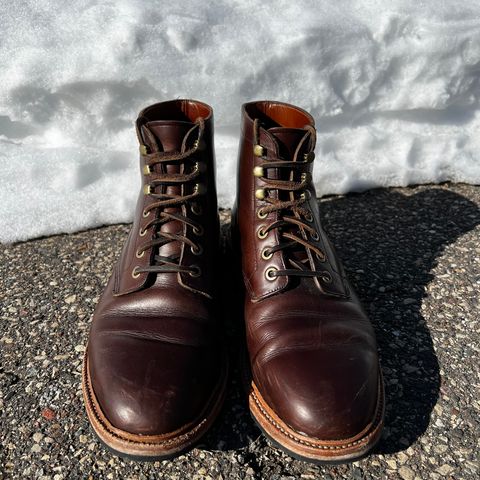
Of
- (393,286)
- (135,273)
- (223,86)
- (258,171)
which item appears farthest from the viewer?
(223,86)

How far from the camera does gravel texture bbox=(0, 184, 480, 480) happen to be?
4.73ft

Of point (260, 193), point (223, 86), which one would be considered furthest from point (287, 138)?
point (223, 86)

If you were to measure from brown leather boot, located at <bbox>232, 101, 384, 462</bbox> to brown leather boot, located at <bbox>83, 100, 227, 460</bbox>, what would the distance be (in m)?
0.14

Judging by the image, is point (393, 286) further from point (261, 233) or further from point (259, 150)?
point (259, 150)

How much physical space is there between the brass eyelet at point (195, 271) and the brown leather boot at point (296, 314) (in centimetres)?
17

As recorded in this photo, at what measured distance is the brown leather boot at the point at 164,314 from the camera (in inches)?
52.0

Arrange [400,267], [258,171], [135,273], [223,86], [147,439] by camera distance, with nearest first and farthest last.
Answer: [147,439] < [135,273] < [258,171] < [400,267] < [223,86]

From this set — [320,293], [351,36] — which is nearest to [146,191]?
[320,293]

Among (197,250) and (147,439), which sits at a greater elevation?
(197,250)

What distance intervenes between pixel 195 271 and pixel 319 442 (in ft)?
2.07

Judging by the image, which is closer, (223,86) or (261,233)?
(261,233)

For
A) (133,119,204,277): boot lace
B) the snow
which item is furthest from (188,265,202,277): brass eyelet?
the snow

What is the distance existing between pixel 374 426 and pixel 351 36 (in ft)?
7.72

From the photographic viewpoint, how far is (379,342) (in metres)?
1.82
